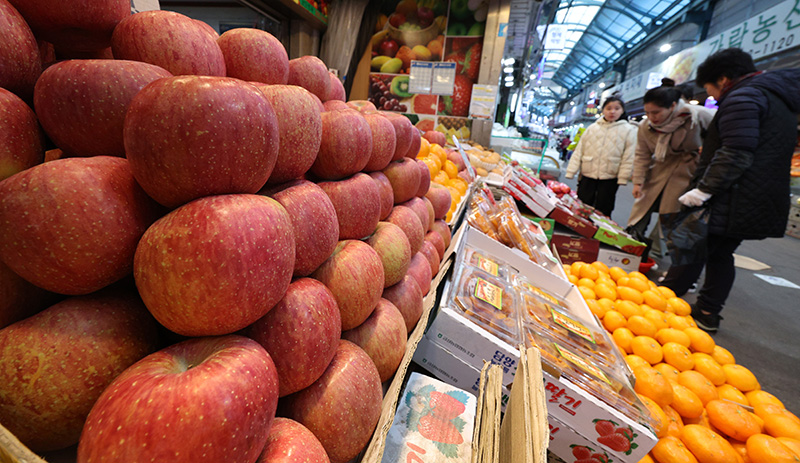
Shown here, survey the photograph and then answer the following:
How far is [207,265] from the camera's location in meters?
0.46

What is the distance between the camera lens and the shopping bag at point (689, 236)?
291 centimetres

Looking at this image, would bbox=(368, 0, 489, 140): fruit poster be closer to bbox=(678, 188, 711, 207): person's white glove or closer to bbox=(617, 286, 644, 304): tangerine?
bbox=(678, 188, 711, 207): person's white glove

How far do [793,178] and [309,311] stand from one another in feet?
34.6

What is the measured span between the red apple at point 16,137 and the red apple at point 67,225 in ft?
0.29

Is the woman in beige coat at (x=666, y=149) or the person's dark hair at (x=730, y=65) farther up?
the person's dark hair at (x=730, y=65)

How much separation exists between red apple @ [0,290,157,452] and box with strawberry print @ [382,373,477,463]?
0.65 m

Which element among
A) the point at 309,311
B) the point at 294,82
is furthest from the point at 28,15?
the point at 309,311

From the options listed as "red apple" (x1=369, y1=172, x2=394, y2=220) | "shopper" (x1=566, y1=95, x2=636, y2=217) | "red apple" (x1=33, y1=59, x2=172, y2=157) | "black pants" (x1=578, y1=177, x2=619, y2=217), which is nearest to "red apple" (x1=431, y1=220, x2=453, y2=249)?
"red apple" (x1=369, y1=172, x2=394, y2=220)

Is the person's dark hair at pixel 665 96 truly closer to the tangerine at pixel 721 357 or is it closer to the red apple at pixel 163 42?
the tangerine at pixel 721 357

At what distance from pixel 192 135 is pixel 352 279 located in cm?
44

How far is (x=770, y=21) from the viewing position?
6.93 m

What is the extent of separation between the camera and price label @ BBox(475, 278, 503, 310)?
1.45 metres

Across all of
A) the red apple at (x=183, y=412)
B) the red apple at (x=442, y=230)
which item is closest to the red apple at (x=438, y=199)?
the red apple at (x=442, y=230)

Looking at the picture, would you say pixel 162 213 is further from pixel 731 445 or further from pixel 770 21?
pixel 770 21
